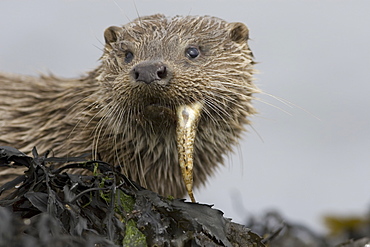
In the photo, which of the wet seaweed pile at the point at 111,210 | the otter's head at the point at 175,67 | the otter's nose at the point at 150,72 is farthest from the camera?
the otter's head at the point at 175,67

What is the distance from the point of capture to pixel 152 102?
3.06m

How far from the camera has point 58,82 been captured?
4.35 metres

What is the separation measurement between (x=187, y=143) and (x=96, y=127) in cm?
73

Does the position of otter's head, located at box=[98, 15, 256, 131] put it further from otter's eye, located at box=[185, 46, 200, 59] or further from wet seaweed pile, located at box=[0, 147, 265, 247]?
wet seaweed pile, located at box=[0, 147, 265, 247]

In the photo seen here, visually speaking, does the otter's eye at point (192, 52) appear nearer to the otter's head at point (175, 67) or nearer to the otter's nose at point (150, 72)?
the otter's head at point (175, 67)

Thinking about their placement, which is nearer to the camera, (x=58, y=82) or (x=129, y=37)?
(x=129, y=37)

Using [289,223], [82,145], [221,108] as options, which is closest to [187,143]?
[221,108]

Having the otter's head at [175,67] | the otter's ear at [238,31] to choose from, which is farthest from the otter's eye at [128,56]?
the otter's ear at [238,31]

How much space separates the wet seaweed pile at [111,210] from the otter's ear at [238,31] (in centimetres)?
134

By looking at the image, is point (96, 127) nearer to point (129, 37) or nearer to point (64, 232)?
point (129, 37)

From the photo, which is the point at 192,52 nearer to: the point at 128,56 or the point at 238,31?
the point at 128,56

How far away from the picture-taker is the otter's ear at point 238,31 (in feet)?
12.5

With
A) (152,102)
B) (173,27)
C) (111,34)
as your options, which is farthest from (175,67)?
(111,34)

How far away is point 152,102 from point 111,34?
2.75 feet
